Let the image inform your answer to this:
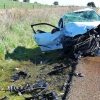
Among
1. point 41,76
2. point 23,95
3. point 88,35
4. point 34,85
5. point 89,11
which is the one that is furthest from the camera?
point 89,11

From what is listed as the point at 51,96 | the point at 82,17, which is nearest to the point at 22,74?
the point at 51,96

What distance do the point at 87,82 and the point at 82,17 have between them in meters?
6.77

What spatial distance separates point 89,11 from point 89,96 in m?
8.47

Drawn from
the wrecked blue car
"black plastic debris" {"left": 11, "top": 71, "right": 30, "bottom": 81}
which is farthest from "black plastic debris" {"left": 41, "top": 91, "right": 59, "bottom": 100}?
the wrecked blue car

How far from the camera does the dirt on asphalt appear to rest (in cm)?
784

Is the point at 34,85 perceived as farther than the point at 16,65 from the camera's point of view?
No

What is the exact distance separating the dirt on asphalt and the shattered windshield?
11.8 ft

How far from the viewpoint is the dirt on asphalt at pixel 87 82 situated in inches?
309

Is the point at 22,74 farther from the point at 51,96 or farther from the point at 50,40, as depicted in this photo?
the point at 50,40

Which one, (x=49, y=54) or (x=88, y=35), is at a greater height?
(x=88, y=35)

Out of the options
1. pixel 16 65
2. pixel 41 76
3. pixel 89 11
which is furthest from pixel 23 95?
pixel 89 11

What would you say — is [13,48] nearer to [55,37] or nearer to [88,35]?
[55,37]

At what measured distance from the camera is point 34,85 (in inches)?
354

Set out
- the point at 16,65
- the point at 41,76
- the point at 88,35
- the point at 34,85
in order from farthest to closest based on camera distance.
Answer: the point at 88,35, the point at 16,65, the point at 41,76, the point at 34,85
